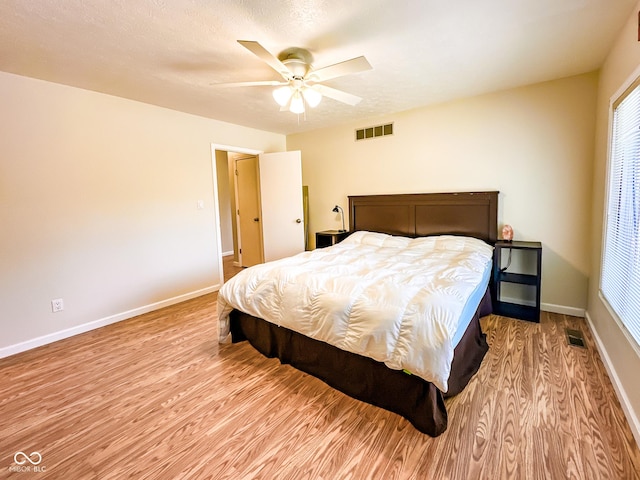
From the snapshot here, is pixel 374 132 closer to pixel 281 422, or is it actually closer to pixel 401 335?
pixel 401 335

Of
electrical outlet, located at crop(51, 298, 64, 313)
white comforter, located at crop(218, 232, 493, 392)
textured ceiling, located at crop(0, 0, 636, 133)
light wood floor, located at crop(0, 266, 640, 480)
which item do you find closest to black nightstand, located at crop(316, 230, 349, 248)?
white comforter, located at crop(218, 232, 493, 392)

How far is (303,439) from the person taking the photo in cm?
158

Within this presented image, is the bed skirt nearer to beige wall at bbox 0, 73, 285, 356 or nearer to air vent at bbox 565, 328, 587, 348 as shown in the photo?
air vent at bbox 565, 328, 587, 348

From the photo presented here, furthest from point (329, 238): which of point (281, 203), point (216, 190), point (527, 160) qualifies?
point (527, 160)

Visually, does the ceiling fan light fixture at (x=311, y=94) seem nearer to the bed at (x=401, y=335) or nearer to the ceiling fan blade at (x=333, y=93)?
the ceiling fan blade at (x=333, y=93)

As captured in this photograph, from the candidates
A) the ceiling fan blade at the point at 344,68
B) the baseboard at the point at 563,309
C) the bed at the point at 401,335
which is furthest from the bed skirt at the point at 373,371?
the ceiling fan blade at the point at 344,68

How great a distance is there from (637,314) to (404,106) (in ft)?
9.98

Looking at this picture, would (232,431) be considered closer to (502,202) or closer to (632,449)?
(632,449)

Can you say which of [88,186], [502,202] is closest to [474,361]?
[502,202]

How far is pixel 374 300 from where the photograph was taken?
1770 mm

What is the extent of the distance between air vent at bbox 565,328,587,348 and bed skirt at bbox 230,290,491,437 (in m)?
0.77

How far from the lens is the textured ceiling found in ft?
5.80

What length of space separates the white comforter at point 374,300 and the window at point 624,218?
80 cm

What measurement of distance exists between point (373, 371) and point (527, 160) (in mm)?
2873
